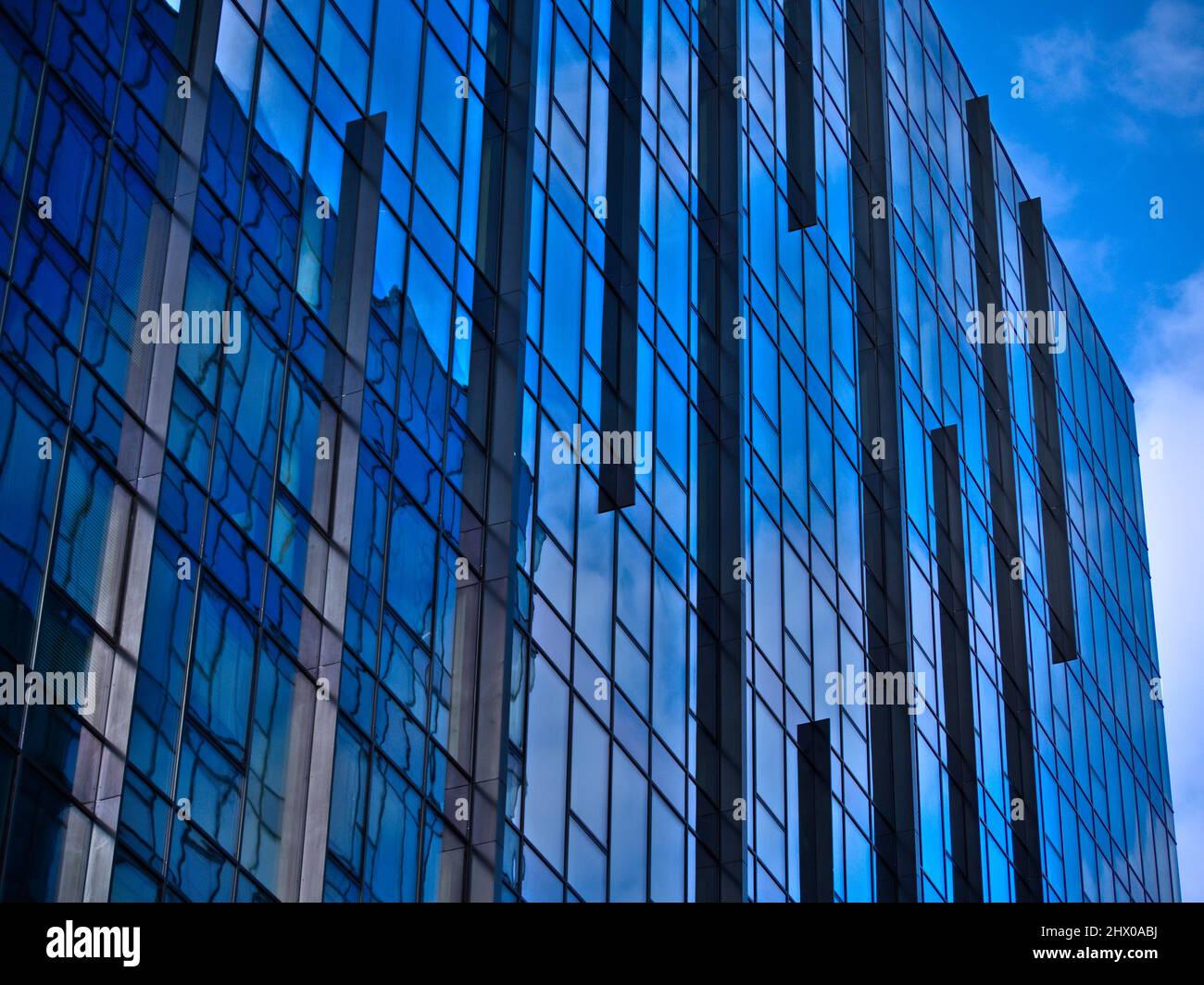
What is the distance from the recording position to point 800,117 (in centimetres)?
4941

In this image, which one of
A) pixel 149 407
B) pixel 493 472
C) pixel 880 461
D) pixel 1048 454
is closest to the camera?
pixel 149 407

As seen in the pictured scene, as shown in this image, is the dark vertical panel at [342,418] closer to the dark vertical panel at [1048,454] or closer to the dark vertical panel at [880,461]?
the dark vertical panel at [880,461]

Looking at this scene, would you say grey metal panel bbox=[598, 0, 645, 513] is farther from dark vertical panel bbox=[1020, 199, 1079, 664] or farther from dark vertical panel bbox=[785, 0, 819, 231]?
dark vertical panel bbox=[1020, 199, 1079, 664]

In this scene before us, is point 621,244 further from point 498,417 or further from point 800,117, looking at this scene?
point 800,117

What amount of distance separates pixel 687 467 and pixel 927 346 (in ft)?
61.9

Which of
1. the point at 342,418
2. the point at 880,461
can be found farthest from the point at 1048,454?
the point at 342,418

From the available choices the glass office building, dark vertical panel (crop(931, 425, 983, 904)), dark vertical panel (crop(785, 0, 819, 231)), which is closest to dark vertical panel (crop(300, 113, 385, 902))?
the glass office building

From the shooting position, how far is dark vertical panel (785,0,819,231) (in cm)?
4794

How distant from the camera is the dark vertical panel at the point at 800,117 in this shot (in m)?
47.9

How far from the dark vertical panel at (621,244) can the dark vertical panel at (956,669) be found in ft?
61.6

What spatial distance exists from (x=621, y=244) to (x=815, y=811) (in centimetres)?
1335

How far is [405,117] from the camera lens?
30219mm

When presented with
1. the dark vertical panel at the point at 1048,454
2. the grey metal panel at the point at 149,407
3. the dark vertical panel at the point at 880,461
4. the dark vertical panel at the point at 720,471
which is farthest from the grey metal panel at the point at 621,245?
the dark vertical panel at the point at 1048,454
